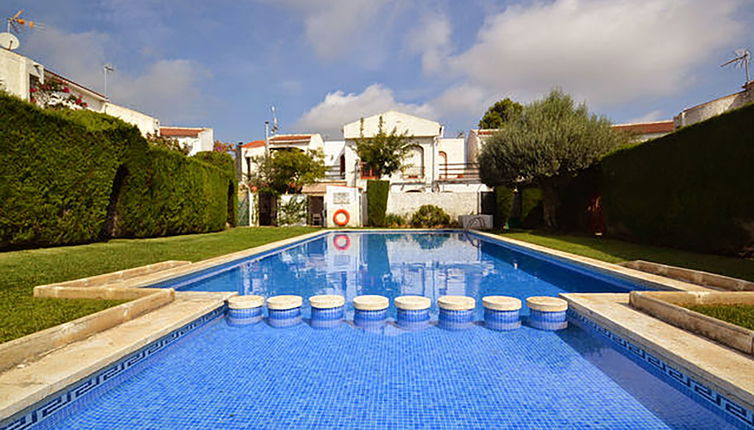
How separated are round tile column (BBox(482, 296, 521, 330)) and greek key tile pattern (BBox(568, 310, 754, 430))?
768mm

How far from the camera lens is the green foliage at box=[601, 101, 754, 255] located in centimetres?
673

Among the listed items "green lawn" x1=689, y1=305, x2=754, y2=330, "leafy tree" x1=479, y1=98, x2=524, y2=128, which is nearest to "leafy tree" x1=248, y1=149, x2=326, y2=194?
"green lawn" x1=689, y1=305, x2=754, y2=330

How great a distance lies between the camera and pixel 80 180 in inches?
335

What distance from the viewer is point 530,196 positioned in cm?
1747

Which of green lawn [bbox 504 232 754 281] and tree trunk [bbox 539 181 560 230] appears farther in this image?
tree trunk [bbox 539 181 560 230]

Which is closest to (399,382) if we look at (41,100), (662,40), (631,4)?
(631,4)

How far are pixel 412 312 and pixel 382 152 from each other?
19170 mm

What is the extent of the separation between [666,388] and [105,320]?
4.52 meters

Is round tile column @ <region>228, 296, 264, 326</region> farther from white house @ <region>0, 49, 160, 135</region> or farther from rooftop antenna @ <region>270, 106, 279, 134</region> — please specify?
rooftop antenna @ <region>270, 106, 279, 134</region>

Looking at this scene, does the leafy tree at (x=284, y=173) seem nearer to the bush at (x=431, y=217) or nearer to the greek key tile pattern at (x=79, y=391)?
the bush at (x=431, y=217)

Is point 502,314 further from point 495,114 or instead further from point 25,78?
point 495,114

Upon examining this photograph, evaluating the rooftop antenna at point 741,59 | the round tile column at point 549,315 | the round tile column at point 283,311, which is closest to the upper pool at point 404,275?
the round tile column at point 549,315

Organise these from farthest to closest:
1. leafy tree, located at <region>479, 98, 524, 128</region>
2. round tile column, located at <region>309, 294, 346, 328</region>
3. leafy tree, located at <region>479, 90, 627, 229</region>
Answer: leafy tree, located at <region>479, 98, 524, 128</region>
leafy tree, located at <region>479, 90, 627, 229</region>
round tile column, located at <region>309, 294, 346, 328</region>

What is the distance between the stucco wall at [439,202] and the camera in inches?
792
